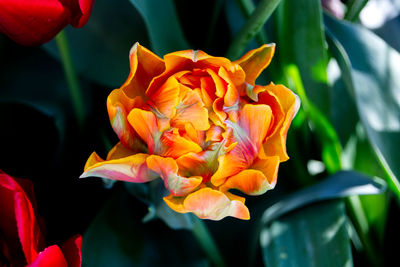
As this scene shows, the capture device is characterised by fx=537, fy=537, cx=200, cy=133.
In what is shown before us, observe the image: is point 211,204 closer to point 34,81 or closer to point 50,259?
point 50,259

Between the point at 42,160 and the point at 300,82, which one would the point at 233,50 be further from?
the point at 42,160

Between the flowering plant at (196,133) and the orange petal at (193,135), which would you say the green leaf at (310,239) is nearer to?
the flowering plant at (196,133)

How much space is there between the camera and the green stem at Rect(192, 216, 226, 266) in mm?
389

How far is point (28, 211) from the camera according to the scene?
0.95 feet

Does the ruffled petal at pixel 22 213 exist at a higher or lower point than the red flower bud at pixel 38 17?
lower

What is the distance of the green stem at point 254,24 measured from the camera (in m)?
0.32

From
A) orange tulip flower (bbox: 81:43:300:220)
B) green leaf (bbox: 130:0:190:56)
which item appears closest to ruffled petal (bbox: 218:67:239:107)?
orange tulip flower (bbox: 81:43:300:220)

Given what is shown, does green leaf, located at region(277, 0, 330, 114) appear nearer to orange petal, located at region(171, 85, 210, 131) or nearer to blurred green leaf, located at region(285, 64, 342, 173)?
blurred green leaf, located at region(285, 64, 342, 173)

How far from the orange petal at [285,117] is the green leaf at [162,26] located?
119mm

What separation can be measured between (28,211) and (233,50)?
6.8 inches

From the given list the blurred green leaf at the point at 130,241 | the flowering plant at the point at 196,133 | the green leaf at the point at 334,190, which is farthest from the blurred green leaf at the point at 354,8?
the blurred green leaf at the point at 130,241

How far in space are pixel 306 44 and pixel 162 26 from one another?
0.11m

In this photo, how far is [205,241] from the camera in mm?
408

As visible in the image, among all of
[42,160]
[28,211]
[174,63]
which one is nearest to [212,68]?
[174,63]
